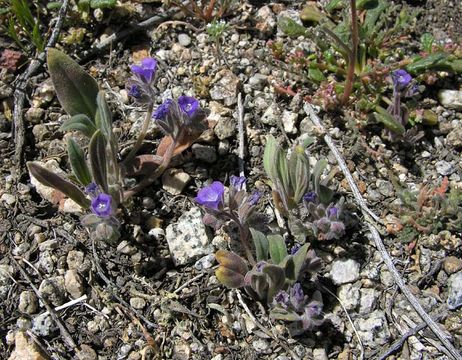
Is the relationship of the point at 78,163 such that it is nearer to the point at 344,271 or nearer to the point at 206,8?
the point at 344,271

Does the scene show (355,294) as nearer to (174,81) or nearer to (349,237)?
(349,237)

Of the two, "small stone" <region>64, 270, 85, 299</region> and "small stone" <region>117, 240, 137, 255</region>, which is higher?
"small stone" <region>117, 240, 137, 255</region>

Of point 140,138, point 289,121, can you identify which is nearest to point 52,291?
point 140,138

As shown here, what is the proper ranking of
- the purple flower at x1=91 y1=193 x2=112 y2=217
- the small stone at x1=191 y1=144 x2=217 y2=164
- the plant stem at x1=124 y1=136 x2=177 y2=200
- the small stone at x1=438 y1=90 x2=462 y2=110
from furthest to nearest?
the small stone at x1=438 y1=90 x2=462 y2=110 < the small stone at x1=191 y1=144 x2=217 y2=164 < the plant stem at x1=124 y1=136 x2=177 y2=200 < the purple flower at x1=91 y1=193 x2=112 y2=217

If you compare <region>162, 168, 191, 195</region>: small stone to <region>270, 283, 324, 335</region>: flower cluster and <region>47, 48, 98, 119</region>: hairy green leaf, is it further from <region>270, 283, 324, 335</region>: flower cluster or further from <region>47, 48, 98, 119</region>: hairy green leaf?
<region>270, 283, 324, 335</region>: flower cluster

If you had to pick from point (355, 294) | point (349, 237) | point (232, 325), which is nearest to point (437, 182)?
point (349, 237)

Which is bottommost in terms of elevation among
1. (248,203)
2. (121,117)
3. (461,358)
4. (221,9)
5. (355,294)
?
(461,358)

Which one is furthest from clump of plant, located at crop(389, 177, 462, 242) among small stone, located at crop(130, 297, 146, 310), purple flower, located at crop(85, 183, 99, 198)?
purple flower, located at crop(85, 183, 99, 198)
